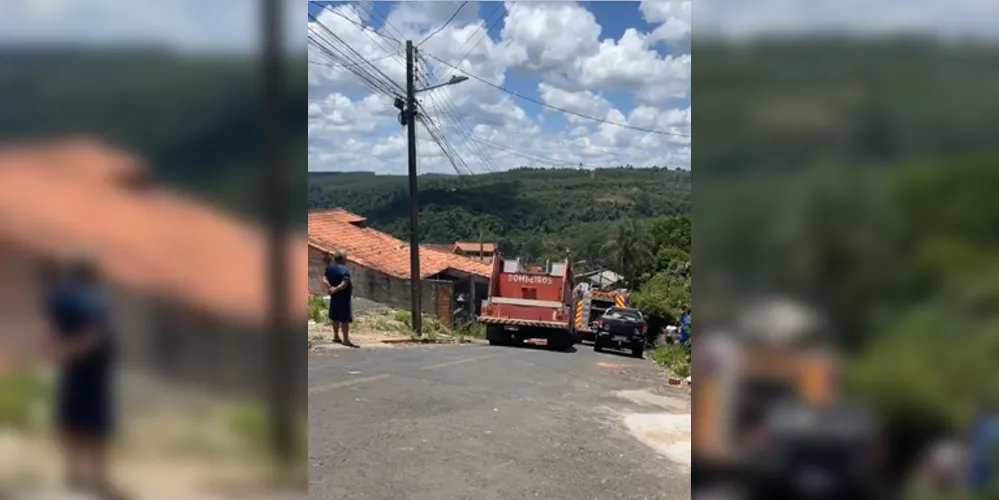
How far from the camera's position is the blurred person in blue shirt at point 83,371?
1369 millimetres

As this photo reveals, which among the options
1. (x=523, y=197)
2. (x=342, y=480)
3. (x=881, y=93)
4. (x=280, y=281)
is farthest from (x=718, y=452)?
(x=523, y=197)

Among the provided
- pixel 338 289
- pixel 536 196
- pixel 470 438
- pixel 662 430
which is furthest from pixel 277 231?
pixel 338 289

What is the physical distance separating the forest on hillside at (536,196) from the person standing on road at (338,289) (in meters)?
0.60

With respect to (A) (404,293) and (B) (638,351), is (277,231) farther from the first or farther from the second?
(A) (404,293)

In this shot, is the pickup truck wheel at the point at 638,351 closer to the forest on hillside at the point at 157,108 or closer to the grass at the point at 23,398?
the forest on hillside at the point at 157,108

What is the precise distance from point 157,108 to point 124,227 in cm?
A: 24

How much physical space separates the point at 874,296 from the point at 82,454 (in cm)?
150

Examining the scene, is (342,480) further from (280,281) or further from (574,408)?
(574,408)

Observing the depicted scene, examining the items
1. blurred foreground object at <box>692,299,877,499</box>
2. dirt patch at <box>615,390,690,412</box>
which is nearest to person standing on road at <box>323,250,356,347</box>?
dirt patch at <box>615,390,690,412</box>

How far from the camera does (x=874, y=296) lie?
1338 millimetres

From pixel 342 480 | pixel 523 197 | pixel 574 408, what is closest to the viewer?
pixel 342 480

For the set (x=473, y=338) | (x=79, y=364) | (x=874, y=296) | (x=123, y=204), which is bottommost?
(x=473, y=338)

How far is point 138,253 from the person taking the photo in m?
1.41

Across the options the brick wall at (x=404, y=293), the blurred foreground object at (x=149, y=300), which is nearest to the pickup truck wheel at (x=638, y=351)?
the brick wall at (x=404, y=293)
